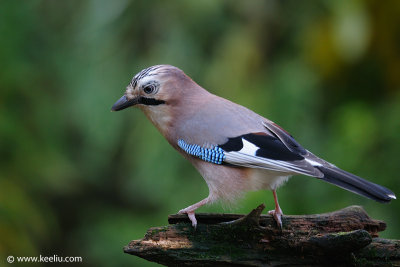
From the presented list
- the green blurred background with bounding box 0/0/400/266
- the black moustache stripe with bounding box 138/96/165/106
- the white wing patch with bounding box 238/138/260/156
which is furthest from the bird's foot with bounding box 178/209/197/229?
the green blurred background with bounding box 0/0/400/266

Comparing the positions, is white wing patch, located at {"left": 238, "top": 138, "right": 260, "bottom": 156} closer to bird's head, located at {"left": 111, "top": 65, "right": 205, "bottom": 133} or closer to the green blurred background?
bird's head, located at {"left": 111, "top": 65, "right": 205, "bottom": 133}

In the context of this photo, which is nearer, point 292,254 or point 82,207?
point 292,254

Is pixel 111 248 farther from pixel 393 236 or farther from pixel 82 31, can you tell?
pixel 393 236

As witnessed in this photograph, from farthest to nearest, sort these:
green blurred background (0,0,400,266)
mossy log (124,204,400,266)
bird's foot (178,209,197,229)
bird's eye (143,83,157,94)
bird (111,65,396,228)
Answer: green blurred background (0,0,400,266) → bird's eye (143,83,157,94) → bird (111,65,396,228) → bird's foot (178,209,197,229) → mossy log (124,204,400,266)

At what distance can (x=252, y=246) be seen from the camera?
3.54 meters

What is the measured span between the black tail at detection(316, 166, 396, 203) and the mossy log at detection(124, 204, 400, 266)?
0.22 metres

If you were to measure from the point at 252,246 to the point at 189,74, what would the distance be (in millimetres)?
3074

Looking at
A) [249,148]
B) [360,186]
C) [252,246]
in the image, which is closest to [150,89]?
[249,148]

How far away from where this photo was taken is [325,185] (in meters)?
6.14

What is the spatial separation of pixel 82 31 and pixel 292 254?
12.7ft

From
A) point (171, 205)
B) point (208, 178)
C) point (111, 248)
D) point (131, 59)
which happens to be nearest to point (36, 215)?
point (111, 248)

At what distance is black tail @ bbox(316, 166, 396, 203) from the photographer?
3.54 m

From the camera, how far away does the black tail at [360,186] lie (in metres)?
3.54

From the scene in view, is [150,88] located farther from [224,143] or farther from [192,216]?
[192,216]
